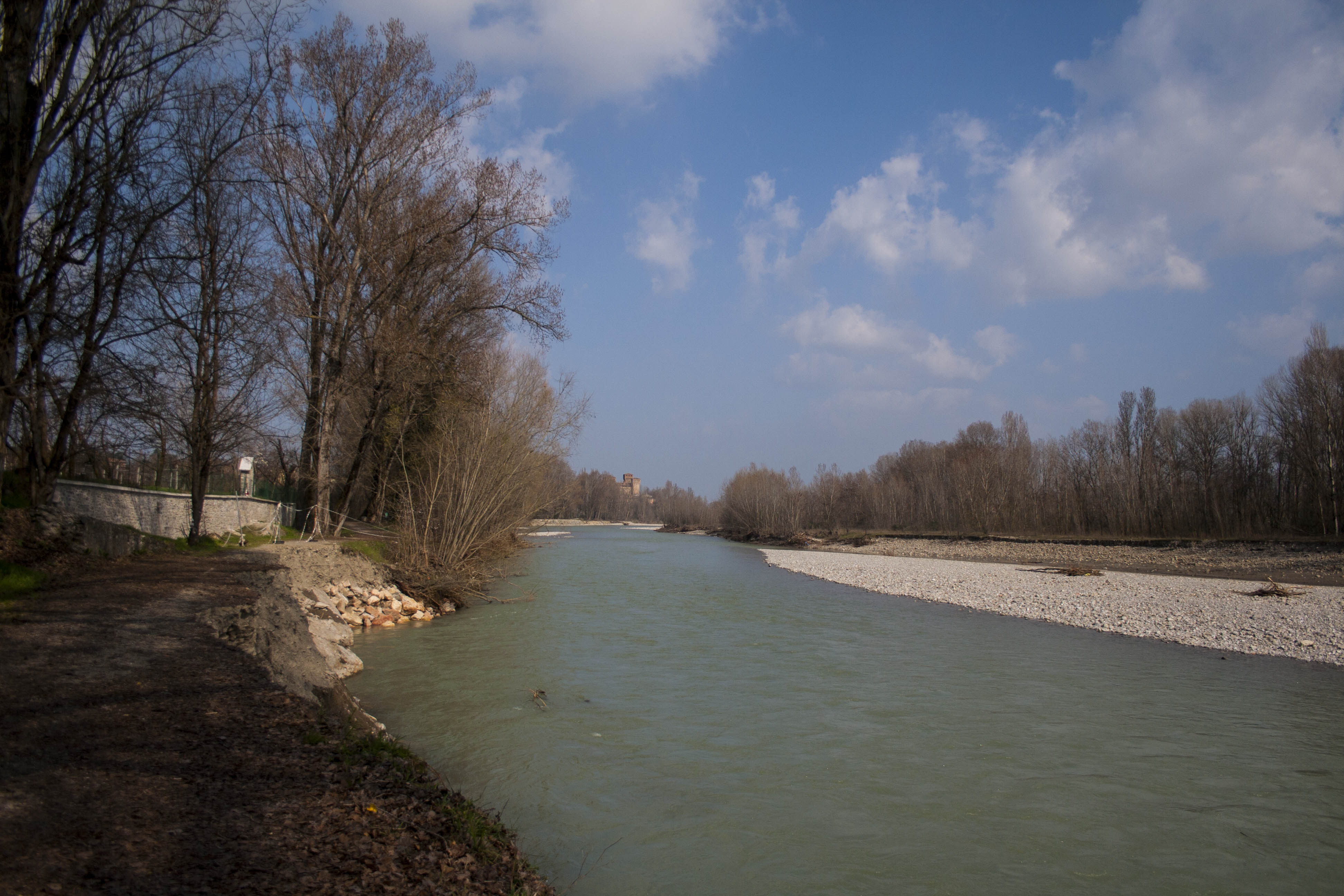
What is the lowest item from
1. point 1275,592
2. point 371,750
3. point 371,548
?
point 371,750

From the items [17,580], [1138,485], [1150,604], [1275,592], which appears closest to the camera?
[17,580]

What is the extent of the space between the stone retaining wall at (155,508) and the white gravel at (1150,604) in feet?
64.8

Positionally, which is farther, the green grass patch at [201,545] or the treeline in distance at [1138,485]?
the treeline in distance at [1138,485]

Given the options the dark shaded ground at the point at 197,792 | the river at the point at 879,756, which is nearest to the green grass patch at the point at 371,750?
the dark shaded ground at the point at 197,792

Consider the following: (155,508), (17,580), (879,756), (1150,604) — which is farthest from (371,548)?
(1150,604)

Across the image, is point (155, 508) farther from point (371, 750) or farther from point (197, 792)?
point (197, 792)

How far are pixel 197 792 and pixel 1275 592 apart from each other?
2360 centimetres

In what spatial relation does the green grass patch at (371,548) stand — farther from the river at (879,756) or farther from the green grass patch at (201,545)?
the river at (879,756)

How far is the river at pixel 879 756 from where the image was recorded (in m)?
5.03

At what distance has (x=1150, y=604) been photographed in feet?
58.1

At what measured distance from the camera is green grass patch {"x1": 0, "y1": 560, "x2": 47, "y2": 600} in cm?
783

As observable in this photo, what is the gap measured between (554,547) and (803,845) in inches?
1590

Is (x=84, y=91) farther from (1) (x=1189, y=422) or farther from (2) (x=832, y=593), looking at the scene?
(1) (x=1189, y=422)

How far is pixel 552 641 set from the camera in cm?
1262
